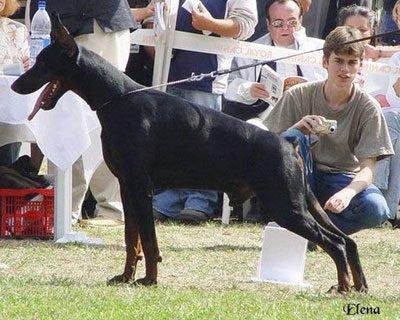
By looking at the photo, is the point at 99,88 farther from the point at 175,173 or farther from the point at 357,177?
the point at 357,177

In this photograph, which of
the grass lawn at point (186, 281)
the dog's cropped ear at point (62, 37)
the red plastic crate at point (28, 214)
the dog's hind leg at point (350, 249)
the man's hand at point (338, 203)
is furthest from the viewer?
the red plastic crate at point (28, 214)

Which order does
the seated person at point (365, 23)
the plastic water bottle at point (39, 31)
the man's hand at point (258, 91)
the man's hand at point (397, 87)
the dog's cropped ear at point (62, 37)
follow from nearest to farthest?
the dog's cropped ear at point (62, 37) < the plastic water bottle at point (39, 31) < the man's hand at point (258, 91) < the man's hand at point (397, 87) < the seated person at point (365, 23)

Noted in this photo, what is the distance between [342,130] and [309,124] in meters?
0.27

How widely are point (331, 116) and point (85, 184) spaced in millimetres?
1883

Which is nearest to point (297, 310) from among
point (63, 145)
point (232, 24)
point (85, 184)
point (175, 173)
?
point (175, 173)

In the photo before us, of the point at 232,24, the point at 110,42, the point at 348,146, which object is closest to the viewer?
the point at 348,146

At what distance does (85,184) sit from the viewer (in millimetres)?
7500

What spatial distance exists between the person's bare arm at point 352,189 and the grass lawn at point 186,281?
16.8 inches

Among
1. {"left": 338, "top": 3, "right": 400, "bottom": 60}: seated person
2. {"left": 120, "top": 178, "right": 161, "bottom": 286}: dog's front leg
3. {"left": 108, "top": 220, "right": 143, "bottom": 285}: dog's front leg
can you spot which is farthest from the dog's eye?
{"left": 338, "top": 3, "right": 400, "bottom": 60}: seated person

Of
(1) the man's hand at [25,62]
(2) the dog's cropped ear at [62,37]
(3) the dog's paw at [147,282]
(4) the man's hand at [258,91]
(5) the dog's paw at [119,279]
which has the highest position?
(2) the dog's cropped ear at [62,37]

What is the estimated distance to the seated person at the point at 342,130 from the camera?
20.2 feet

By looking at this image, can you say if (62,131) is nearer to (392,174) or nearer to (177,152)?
(177,152)

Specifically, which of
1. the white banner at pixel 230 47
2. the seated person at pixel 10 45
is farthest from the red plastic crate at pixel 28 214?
the white banner at pixel 230 47

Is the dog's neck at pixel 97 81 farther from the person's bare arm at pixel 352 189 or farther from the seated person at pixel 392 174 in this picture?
the seated person at pixel 392 174
